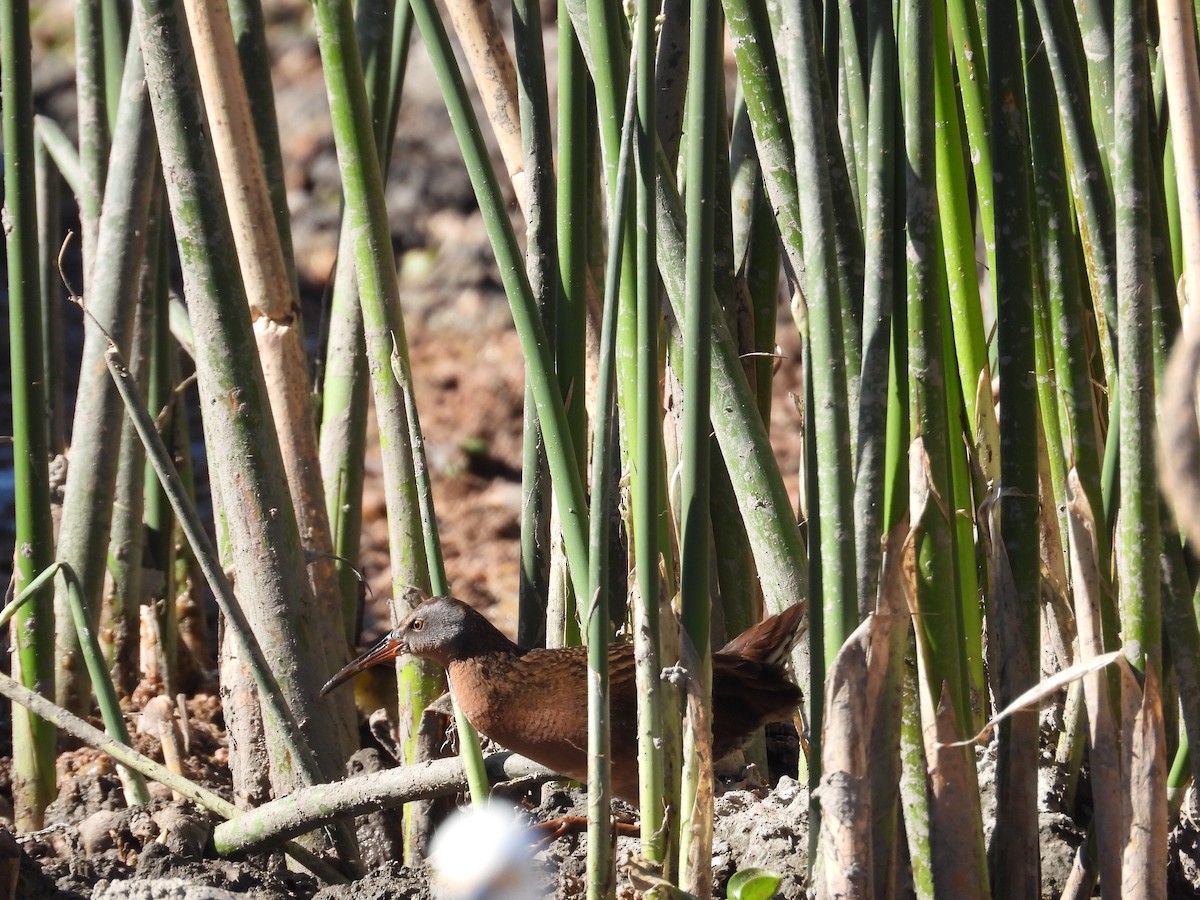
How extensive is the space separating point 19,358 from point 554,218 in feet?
2.26

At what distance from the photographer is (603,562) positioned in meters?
0.88

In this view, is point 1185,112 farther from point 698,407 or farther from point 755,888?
point 755,888

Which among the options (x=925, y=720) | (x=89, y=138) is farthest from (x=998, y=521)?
(x=89, y=138)

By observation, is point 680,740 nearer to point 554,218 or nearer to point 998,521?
point 998,521

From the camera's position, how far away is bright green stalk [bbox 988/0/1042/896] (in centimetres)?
93

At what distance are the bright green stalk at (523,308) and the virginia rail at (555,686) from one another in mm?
363

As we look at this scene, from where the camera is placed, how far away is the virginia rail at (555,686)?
1389 mm

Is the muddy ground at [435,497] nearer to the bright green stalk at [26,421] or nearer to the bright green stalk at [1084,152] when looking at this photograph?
the bright green stalk at [26,421]

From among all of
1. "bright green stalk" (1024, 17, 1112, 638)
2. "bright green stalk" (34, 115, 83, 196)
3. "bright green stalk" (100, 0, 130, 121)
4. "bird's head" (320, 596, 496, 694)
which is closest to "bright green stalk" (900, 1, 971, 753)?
"bright green stalk" (1024, 17, 1112, 638)

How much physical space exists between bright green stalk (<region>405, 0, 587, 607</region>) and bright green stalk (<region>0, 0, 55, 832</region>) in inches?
28.6

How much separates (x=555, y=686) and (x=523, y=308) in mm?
570

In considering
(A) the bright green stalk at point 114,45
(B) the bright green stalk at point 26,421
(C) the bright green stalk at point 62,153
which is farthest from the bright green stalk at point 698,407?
(C) the bright green stalk at point 62,153

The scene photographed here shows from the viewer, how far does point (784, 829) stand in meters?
1.15

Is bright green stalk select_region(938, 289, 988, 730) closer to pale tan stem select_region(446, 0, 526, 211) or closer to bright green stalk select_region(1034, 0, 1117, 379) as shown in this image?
bright green stalk select_region(1034, 0, 1117, 379)
